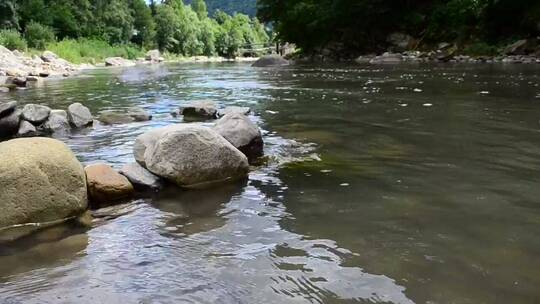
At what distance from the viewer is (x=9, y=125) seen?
802 centimetres

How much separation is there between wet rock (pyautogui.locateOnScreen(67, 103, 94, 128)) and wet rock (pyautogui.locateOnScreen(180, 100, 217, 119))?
1.69 meters

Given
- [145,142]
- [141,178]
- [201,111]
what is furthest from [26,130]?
[141,178]

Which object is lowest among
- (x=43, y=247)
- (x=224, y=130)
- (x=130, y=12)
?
(x=43, y=247)

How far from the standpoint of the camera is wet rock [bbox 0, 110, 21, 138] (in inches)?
313

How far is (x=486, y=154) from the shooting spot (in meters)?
5.78

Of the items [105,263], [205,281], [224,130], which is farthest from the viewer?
[224,130]

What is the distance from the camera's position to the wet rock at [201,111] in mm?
9422

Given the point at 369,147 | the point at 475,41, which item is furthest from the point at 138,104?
the point at 475,41

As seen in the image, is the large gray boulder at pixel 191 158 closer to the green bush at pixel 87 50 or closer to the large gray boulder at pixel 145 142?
the large gray boulder at pixel 145 142

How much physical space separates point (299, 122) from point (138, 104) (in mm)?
4728

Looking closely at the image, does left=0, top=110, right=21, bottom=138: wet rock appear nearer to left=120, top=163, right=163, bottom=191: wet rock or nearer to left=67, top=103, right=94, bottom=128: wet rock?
left=67, top=103, right=94, bottom=128: wet rock

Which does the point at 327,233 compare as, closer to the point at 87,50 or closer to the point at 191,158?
the point at 191,158

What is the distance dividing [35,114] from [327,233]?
650cm

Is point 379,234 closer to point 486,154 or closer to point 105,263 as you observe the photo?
point 105,263
